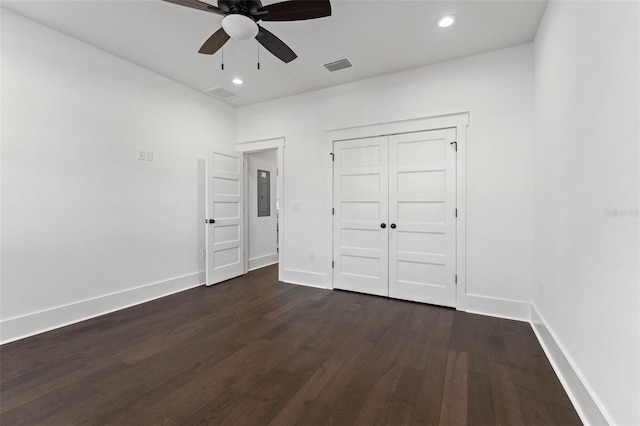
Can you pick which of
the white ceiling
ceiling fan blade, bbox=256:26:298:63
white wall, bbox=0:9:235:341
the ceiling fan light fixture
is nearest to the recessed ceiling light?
the white ceiling

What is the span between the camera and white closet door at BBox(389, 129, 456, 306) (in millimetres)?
3289

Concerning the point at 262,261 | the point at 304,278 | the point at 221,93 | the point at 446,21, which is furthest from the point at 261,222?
the point at 446,21

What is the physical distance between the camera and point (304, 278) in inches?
169

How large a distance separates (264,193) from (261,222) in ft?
2.09

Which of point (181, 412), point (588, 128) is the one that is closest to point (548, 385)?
point (588, 128)

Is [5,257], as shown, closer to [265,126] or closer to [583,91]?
[265,126]

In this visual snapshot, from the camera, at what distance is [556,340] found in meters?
2.07

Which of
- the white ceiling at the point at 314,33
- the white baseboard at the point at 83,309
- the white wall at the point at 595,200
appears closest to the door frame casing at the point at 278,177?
the white ceiling at the point at 314,33

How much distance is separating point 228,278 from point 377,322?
2740mm

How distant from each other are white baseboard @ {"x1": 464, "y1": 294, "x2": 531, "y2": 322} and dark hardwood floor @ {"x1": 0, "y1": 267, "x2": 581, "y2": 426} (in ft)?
0.35

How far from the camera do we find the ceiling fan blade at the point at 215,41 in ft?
7.22

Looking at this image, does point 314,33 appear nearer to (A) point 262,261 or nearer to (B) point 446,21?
(B) point 446,21

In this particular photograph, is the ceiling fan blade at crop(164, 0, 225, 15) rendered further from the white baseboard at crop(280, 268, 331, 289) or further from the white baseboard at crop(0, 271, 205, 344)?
the white baseboard at crop(280, 268, 331, 289)

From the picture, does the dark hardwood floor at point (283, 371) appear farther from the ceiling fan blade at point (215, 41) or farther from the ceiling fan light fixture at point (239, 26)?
the ceiling fan blade at point (215, 41)
